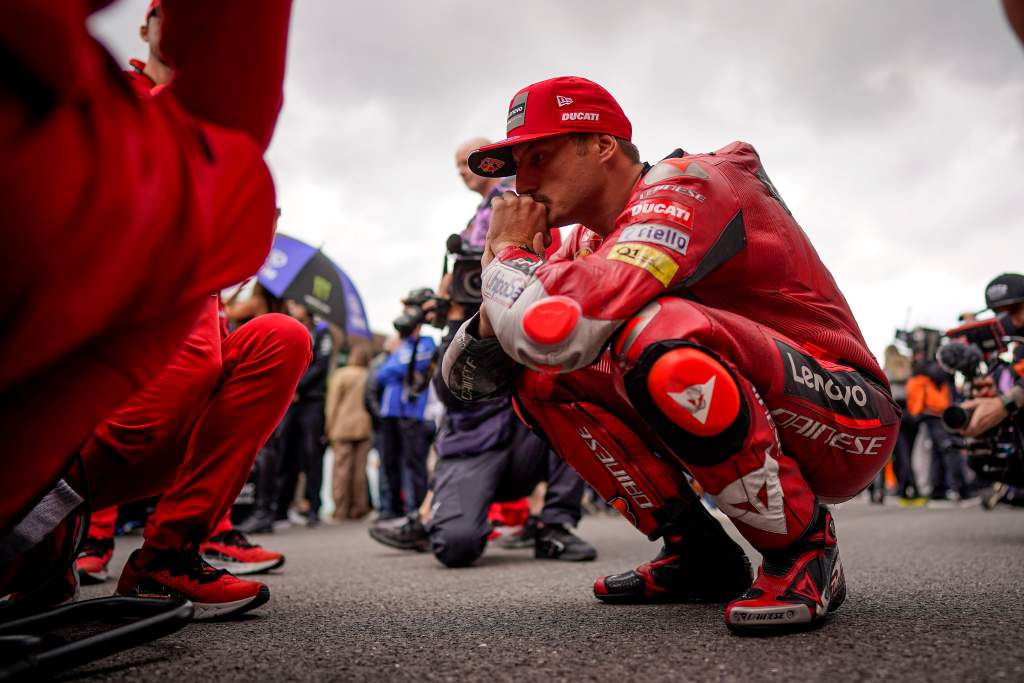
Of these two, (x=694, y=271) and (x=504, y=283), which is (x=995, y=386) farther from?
(x=504, y=283)

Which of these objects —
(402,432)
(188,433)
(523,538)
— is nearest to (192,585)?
(188,433)

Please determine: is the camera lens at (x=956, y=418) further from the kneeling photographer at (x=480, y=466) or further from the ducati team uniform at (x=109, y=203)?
the ducati team uniform at (x=109, y=203)

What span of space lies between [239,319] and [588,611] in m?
2.18

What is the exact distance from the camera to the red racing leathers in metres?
1.16

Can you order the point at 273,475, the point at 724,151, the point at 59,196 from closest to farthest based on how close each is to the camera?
the point at 59,196, the point at 724,151, the point at 273,475

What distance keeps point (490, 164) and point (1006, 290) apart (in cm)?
309

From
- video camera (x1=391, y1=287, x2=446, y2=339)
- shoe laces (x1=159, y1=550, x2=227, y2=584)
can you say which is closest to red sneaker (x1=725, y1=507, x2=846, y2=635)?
shoe laces (x1=159, y1=550, x2=227, y2=584)

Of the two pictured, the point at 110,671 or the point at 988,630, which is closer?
the point at 110,671

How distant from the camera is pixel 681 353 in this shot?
1.12m

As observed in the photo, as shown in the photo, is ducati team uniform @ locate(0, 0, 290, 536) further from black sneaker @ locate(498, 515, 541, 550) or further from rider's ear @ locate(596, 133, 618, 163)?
black sneaker @ locate(498, 515, 541, 550)

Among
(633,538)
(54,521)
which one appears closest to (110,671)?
(54,521)

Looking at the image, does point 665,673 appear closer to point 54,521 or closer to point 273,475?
point 54,521

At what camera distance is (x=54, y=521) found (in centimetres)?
93

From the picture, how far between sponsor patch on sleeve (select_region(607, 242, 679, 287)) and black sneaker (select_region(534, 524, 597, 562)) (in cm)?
164
